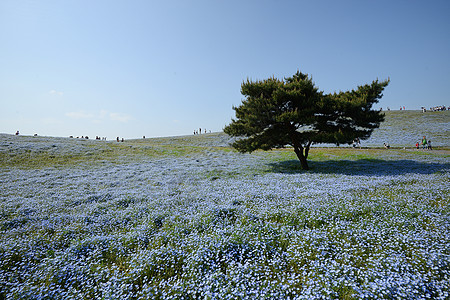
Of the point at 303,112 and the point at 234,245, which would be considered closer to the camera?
the point at 234,245

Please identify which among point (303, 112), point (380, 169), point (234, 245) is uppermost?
point (303, 112)

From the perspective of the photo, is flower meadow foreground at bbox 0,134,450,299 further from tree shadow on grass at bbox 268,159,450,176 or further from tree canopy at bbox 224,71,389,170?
tree canopy at bbox 224,71,389,170

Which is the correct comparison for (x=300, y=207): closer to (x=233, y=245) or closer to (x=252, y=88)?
(x=233, y=245)

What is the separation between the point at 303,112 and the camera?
1864 centimetres

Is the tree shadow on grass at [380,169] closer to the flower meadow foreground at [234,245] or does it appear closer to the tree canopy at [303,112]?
the tree canopy at [303,112]

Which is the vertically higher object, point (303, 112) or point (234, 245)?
point (303, 112)

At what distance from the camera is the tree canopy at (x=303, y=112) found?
18812 millimetres

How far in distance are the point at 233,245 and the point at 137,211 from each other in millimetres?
5506

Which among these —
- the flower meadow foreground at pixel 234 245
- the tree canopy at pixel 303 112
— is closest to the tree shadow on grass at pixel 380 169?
the tree canopy at pixel 303 112

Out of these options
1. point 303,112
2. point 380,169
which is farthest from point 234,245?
point 380,169

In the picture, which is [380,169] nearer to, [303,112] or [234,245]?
[303,112]

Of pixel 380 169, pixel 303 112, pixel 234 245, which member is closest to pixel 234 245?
pixel 234 245

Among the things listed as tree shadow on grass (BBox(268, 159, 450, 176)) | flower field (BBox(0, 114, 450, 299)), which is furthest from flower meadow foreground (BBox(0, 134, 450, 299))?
tree shadow on grass (BBox(268, 159, 450, 176))

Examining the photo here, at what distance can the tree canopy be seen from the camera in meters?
18.8
